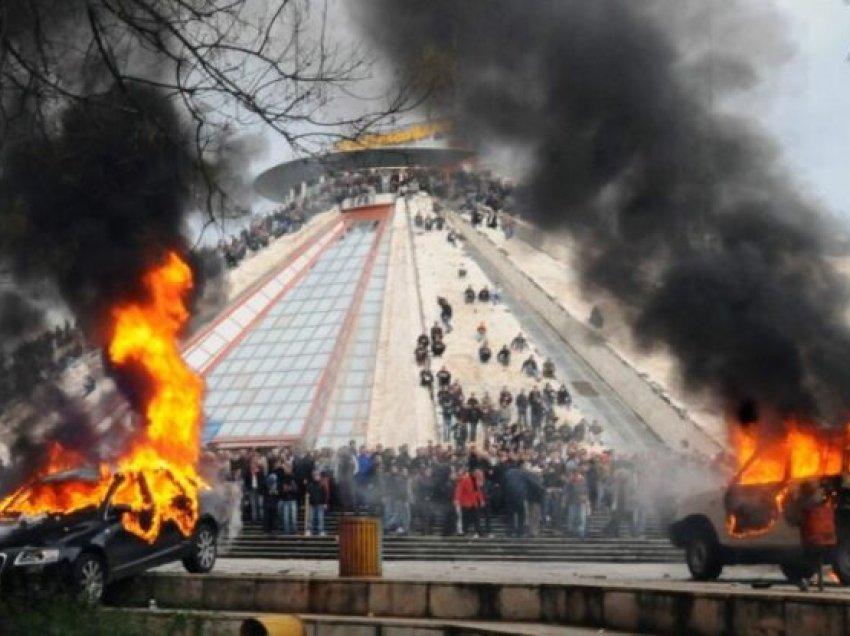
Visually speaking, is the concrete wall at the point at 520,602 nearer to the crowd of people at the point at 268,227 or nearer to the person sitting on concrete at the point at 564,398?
the person sitting on concrete at the point at 564,398

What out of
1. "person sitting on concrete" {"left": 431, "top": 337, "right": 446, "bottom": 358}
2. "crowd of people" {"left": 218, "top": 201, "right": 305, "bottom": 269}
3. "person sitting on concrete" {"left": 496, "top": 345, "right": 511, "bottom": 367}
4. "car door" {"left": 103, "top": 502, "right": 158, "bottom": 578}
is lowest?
"car door" {"left": 103, "top": 502, "right": 158, "bottom": 578}

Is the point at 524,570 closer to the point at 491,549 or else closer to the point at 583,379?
the point at 491,549

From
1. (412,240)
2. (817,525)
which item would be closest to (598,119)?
(817,525)

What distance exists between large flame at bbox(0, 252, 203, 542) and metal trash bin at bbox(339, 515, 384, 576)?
2395 mm

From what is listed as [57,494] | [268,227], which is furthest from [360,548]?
[268,227]

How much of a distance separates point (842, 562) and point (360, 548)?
4.57m

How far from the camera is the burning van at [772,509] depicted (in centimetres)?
1255

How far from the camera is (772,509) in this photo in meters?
13.3

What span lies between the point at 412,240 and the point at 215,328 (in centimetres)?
1056

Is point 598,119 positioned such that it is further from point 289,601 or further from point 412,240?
point 412,240

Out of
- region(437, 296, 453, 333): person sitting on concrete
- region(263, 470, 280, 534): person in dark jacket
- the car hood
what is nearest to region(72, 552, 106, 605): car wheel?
the car hood

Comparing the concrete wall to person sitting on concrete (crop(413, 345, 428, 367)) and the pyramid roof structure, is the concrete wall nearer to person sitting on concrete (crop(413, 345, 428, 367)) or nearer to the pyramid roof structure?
the pyramid roof structure

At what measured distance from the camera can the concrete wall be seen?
9148 millimetres

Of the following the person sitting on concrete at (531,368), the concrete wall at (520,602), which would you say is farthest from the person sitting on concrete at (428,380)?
the concrete wall at (520,602)
